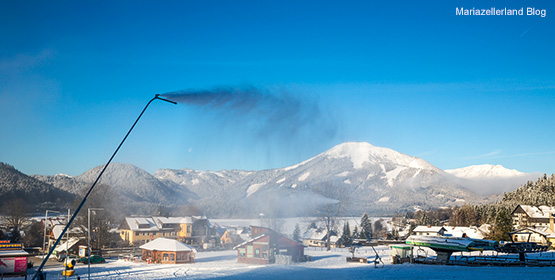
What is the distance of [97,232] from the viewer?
236 feet

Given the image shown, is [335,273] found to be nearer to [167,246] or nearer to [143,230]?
[167,246]

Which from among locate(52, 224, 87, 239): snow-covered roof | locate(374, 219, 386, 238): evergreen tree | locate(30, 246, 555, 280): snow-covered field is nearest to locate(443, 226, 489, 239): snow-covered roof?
locate(374, 219, 386, 238): evergreen tree

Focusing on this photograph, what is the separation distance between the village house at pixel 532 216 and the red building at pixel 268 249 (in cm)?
6183

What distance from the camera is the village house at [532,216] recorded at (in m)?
93.1

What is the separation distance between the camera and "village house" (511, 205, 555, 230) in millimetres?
93062

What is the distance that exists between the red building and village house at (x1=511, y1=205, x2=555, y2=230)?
61.8m

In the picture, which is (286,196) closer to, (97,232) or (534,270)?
(97,232)

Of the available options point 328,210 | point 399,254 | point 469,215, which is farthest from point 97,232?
point 469,215

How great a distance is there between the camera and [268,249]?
2092 inches

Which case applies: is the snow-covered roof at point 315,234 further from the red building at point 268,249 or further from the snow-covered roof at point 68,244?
the snow-covered roof at point 68,244

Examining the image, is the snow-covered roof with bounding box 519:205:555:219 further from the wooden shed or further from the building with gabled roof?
the wooden shed

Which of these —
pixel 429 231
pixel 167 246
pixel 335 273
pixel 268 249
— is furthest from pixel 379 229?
pixel 335 273

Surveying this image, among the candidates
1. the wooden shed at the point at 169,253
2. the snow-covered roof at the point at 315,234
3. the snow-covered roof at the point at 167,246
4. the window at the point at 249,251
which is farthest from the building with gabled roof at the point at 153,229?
the window at the point at 249,251

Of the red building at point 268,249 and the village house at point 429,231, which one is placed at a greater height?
the red building at point 268,249
